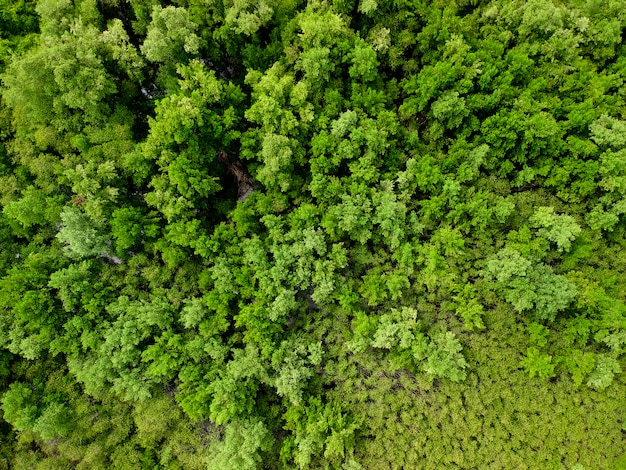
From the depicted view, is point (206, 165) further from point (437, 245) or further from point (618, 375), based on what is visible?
point (618, 375)

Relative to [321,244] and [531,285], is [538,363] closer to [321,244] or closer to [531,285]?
[531,285]

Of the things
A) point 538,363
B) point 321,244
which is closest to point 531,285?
point 538,363

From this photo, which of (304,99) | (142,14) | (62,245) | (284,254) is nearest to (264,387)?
(284,254)

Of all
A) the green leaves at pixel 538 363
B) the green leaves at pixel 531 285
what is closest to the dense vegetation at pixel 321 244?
the green leaves at pixel 531 285

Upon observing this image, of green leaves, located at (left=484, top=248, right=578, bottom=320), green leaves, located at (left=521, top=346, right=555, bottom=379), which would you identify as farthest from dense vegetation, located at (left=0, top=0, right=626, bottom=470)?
green leaves, located at (left=521, top=346, right=555, bottom=379)

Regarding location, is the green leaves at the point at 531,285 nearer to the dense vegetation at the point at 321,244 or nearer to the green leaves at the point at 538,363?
the dense vegetation at the point at 321,244

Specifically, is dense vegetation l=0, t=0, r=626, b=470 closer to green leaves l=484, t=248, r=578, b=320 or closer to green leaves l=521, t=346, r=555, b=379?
green leaves l=484, t=248, r=578, b=320

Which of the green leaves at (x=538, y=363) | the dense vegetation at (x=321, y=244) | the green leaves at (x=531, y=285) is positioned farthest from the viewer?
the dense vegetation at (x=321, y=244)

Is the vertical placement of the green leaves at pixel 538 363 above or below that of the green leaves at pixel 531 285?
below
